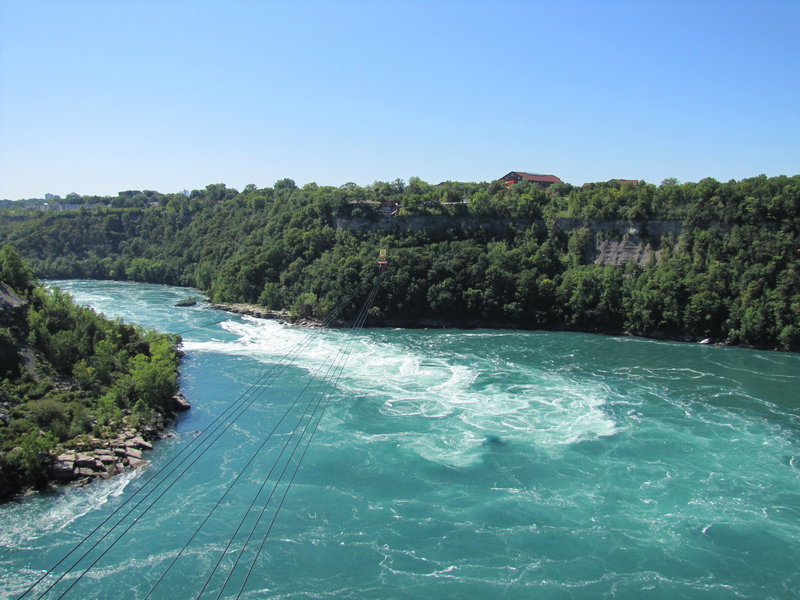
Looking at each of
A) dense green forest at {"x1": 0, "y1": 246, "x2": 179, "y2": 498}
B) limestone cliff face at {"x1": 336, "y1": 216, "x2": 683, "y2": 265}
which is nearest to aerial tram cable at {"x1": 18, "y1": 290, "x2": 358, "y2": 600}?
dense green forest at {"x1": 0, "y1": 246, "x2": 179, "y2": 498}

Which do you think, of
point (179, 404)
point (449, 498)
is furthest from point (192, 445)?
point (449, 498)

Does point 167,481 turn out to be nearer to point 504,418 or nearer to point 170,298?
point 504,418

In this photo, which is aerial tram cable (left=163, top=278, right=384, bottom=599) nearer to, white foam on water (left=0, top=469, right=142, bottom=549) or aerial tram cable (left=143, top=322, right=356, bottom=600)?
aerial tram cable (left=143, top=322, right=356, bottom=600)

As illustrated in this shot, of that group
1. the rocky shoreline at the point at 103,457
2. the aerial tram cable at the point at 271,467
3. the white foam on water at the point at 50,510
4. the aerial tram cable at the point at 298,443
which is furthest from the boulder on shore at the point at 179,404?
the white foam on water at the point at 50,510

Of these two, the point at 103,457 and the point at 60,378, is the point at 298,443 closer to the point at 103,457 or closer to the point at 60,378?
the point at 103,457

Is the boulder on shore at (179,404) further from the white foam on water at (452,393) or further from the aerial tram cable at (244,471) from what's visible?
the white foam on water at (452,393)
